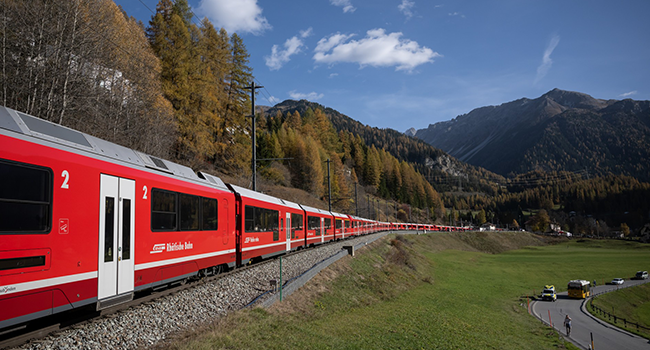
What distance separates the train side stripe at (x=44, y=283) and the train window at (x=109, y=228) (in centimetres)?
51

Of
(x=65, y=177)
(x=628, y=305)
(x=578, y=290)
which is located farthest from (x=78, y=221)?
(x=628, y=305)

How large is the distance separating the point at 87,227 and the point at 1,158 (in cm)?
197

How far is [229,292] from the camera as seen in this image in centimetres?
1159

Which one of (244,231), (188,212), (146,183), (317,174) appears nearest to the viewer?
(146,183)

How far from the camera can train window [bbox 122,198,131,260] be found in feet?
28.1

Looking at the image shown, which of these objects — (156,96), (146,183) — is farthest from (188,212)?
(156,96)

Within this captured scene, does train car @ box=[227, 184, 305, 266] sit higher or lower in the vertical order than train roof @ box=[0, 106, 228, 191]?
lower

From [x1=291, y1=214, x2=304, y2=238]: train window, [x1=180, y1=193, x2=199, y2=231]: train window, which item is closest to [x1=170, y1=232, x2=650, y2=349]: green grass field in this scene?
[x1=180, y1=193, x2=199, y2=231]: train window

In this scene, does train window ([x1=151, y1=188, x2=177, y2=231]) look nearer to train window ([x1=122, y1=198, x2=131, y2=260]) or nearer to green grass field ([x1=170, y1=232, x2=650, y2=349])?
train window ([x1=122, y1=198, x2=131, y2=260])

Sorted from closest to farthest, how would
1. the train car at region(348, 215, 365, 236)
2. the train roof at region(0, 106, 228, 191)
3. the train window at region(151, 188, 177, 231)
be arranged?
1. the train roof at region(0, 106, 228, 191)
2. the train window at region(151, 188, 177, 231)
3. the train car at region(348, 215, 365, 236)

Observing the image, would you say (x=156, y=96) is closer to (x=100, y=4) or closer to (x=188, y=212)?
(x=100, y=4)

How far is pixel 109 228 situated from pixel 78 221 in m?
0.92

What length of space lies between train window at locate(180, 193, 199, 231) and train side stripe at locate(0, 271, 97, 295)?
12.1 ft

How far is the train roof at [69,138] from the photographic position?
6.63 m
